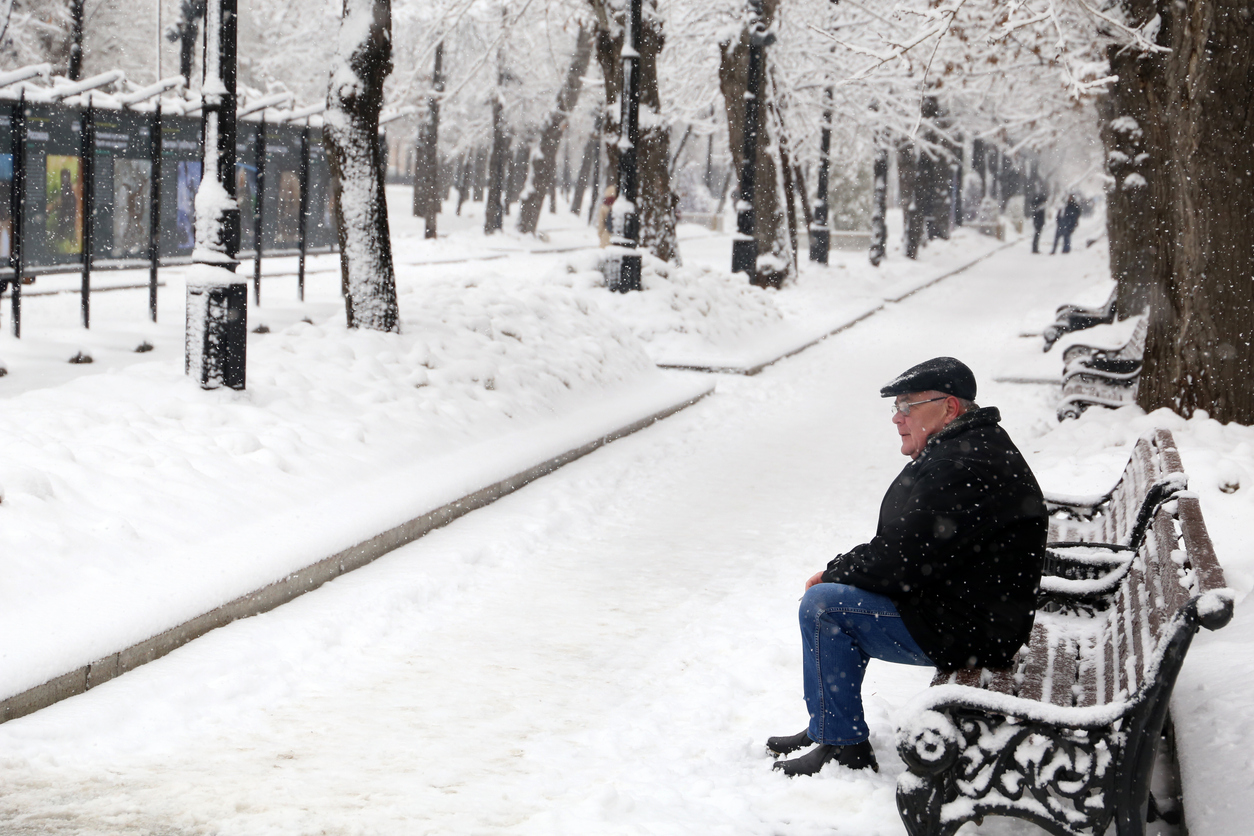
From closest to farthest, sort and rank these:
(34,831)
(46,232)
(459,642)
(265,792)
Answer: (34,831)
(265,792)
(459,642)
(46,232)

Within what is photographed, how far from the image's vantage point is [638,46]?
14.7m

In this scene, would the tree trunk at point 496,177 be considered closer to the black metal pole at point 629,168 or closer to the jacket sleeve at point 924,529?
the black metal pole at point 629,168

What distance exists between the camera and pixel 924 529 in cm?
385

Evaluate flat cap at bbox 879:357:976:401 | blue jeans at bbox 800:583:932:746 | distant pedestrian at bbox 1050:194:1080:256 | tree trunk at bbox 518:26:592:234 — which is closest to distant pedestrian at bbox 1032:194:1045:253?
distant pedestrian at bbox 1050:194:1080:256

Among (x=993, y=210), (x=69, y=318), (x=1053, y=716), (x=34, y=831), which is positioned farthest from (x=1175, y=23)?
(x=993, y=210)

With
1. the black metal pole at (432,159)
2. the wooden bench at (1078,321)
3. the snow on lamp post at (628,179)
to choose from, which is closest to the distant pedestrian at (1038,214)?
the black metal pole at (432,159)

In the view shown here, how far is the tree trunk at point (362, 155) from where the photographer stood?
33.9ft

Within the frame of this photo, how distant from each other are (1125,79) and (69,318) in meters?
13.1

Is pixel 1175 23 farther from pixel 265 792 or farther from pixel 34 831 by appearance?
pixel 34 831

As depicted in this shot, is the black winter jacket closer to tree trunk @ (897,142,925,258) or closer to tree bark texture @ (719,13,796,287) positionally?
tree bark texture @ (719,13,796,287)

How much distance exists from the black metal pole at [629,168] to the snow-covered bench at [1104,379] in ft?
19.7

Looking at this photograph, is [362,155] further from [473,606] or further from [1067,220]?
[1067,220]

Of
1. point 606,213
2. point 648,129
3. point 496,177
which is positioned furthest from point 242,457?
point 496,177

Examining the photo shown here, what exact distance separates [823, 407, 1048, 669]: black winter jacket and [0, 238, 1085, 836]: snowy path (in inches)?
25.9
